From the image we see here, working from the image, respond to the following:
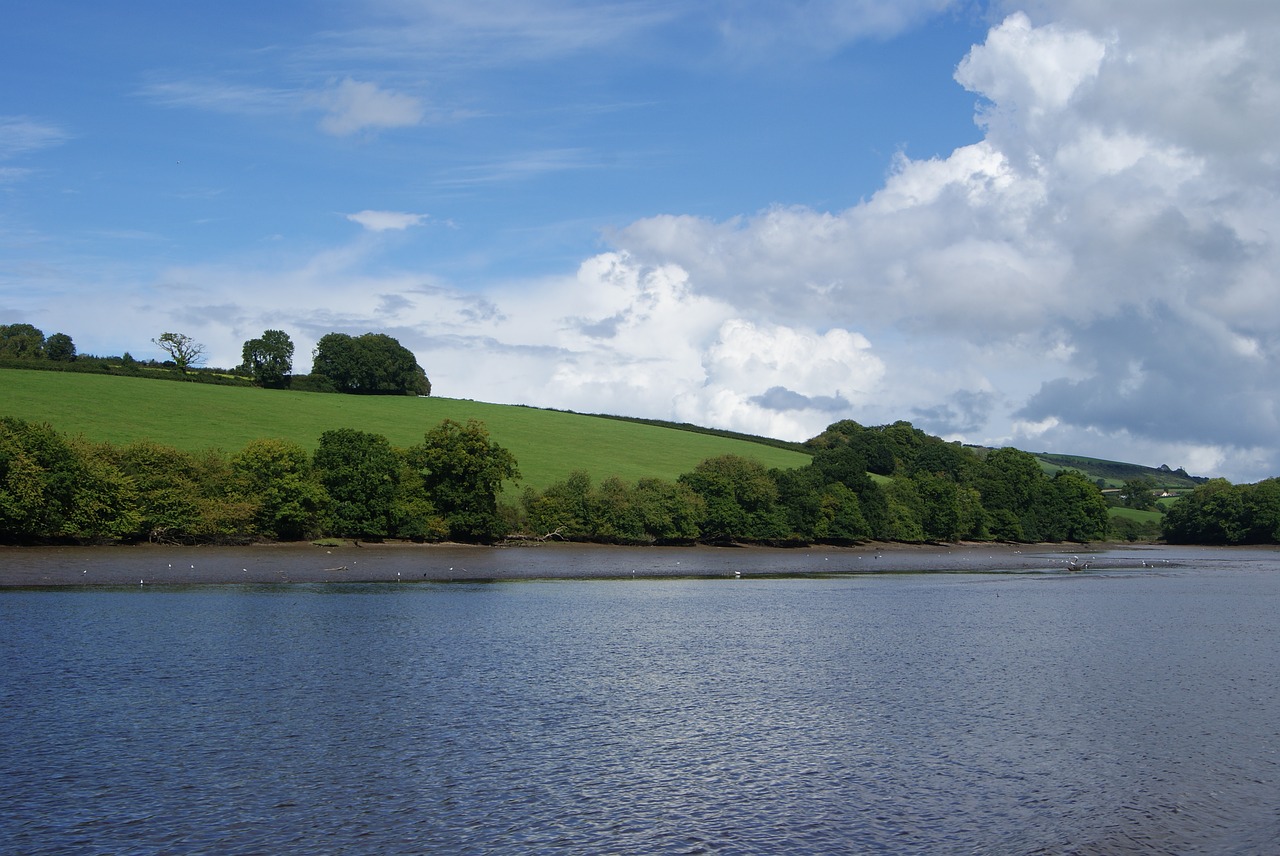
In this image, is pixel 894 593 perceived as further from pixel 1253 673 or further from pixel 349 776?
pixel 349 776

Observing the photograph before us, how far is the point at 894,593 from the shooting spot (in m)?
65.8

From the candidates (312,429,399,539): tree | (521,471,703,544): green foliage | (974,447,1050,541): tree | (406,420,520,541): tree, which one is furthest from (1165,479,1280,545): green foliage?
(312,429,399,539): tree

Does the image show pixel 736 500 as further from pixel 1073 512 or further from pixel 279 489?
pixel 1073 512

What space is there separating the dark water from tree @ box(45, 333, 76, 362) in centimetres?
10416

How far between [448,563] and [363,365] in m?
80.1

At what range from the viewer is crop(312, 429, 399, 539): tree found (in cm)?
8744

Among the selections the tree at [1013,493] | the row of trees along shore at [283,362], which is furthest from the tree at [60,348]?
the tree at [1013,493]

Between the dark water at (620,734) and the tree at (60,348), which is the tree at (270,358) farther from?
the dark water at (620,734)

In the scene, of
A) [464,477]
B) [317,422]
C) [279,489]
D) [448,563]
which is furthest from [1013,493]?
[279,489]

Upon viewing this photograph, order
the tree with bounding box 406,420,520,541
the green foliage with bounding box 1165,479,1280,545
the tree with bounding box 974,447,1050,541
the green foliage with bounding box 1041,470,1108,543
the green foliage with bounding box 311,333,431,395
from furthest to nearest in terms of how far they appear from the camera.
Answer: the green foliage with bounding box 1165,479,1280,545
the green foliage with bounding box 1041,470,1108,543
the tree with bounding box 974,447,1050,541
the green foliage with bounding box 311,333,431,395
the tree with bounding box 406,420,520,541

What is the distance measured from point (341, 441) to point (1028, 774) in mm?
77904

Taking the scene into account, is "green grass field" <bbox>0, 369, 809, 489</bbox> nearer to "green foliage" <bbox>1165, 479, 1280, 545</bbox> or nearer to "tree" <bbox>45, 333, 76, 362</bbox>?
"tree" <bbox>45, 333, 76, 362</bbox>

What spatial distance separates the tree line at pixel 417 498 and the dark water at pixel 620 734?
86.7 feet

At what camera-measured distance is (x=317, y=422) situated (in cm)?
11950
